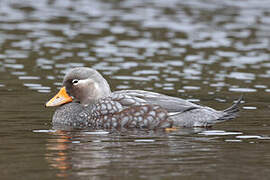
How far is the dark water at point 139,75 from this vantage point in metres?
8.69

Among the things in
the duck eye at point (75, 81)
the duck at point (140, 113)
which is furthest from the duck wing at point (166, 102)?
the duck eye at point (75, 81)

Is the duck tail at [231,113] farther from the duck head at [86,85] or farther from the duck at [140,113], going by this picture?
the duck head at [86,85]

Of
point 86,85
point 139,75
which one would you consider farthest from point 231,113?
point 139,75

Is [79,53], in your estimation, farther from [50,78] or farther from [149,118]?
[149,118]

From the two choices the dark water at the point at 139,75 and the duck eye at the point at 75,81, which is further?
the duck eye at the point at 75,81

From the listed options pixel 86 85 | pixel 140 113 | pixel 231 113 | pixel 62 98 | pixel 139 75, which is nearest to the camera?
pixel 140 113

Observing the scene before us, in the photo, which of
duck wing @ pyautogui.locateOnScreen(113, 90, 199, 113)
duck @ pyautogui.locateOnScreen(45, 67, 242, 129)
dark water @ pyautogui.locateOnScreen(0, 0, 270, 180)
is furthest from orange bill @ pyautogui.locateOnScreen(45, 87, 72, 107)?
duck wing @ pyautogui.locateOnScreen(113, 90, 199, 113)

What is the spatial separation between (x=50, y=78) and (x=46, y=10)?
10.8 m

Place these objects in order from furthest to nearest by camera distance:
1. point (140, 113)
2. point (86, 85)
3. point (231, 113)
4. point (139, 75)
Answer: point (139, 75), point (86, 85), point (231, 113), point (140, 113)

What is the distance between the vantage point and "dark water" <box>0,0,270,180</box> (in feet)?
28.5

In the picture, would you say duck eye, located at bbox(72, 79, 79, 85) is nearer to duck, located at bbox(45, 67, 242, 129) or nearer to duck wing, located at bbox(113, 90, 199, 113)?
duck, located at bbox(45, 67, 242, 129)

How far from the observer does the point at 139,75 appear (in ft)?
55.2

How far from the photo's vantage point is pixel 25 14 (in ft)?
84.3

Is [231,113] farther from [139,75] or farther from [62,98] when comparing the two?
[139,75]
